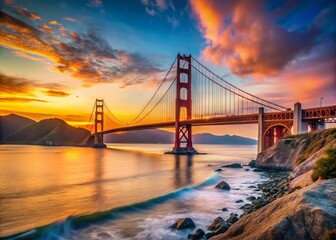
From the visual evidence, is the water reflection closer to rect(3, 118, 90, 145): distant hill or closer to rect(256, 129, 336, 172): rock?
rect(256, 129, 336, 172): rock

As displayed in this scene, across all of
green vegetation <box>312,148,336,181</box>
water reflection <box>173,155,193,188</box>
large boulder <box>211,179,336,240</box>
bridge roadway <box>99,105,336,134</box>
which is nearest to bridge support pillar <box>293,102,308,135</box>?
bridge roadway <box>99,105,336,134</box>

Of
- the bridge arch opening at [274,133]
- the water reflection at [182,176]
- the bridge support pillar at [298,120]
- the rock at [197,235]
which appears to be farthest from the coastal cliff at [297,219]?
the bridge arch opening at [274,133]

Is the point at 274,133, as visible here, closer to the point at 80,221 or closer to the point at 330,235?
the point at 80,221

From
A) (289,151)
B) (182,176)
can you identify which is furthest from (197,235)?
(289,151)

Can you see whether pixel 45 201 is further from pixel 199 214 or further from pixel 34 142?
pixel 34 142

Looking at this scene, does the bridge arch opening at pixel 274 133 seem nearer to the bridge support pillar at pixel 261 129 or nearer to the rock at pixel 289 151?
the bridge support pillar at pixel 261 129

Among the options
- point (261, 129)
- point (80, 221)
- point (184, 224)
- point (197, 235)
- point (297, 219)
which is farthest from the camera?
point (261, 129)

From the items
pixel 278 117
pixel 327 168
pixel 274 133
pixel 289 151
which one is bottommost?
pixel 289 151
